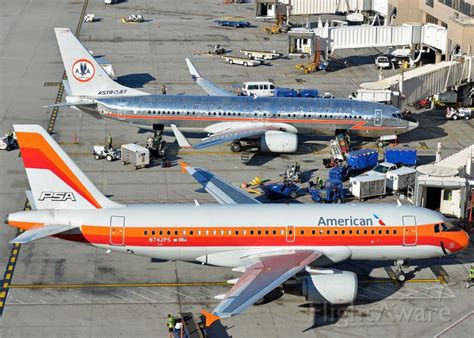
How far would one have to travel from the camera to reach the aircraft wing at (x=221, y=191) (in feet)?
198

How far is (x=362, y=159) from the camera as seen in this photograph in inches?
2965

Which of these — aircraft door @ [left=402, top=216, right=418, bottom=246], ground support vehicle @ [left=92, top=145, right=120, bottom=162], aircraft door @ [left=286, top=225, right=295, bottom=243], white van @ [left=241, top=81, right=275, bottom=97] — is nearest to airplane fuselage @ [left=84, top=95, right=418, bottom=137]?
ground support vehicle @ [left=92, top=145, right=120, bottom=162]

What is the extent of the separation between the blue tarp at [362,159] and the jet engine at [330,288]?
2486 centimetres

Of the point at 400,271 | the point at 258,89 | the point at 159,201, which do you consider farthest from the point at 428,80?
the point at 400,271

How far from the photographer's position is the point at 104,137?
84.8 metres

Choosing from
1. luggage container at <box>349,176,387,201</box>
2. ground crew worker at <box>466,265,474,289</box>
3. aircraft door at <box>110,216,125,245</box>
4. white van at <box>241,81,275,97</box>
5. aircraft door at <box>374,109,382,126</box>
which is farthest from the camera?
white van at <box>241,81,275,97</box>

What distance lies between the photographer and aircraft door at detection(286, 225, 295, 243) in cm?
5294

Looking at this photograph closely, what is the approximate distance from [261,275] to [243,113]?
32568 millimetres

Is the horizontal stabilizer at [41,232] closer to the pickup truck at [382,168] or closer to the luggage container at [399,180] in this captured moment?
the pickup truck at [382,168]

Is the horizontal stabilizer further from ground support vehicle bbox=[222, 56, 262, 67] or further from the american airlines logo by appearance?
ground support vehicle bbox=[222, 56, 262, 67]

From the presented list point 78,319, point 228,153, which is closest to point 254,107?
point 228,153

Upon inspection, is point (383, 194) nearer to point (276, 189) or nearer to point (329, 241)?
point (276, 189)

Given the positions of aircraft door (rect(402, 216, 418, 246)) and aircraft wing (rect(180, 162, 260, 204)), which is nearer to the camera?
aircraft door (rect(402, 216, 418, 246))

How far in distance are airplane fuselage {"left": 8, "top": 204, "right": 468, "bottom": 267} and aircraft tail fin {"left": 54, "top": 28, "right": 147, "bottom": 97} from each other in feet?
104
